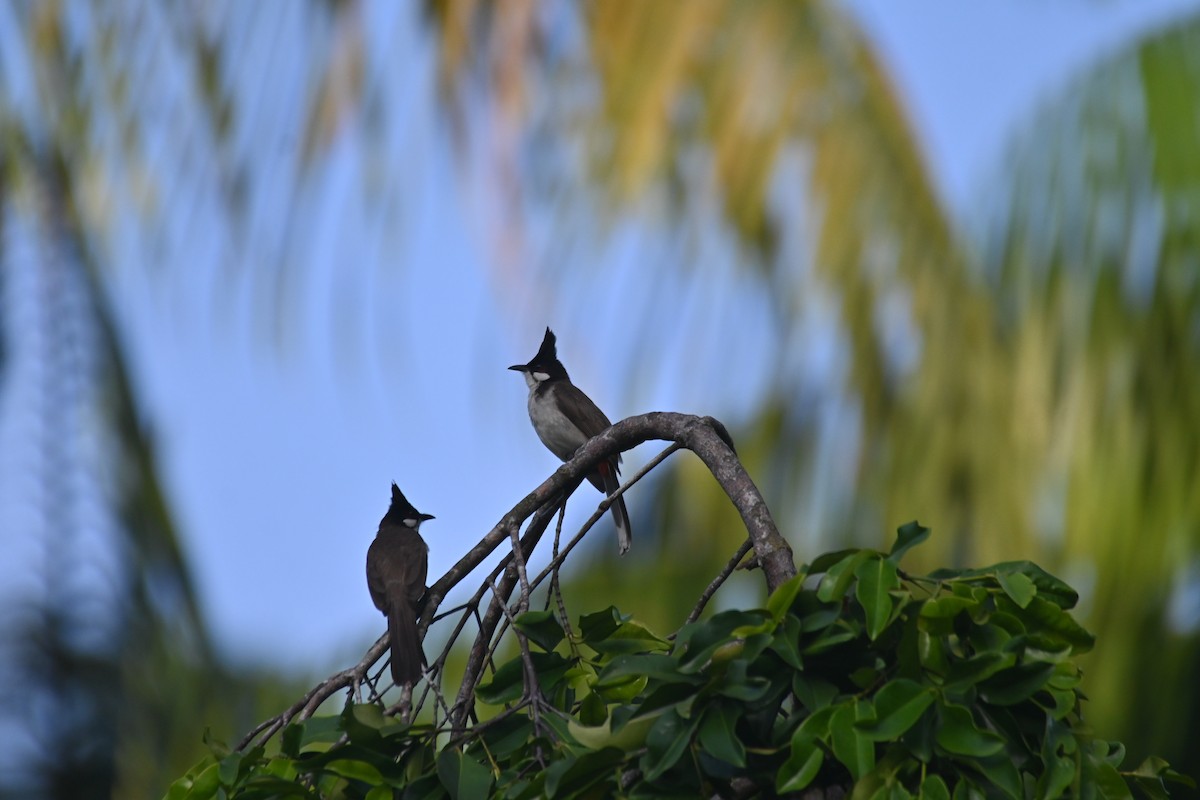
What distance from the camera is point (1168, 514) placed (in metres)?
6.80

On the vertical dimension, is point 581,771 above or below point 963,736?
above

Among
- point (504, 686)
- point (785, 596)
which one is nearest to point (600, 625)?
point (504, 686)

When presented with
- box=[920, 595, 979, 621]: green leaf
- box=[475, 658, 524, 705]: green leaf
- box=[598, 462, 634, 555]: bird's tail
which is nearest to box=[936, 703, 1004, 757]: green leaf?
box=[920, 595, 979, 621]: green leaf

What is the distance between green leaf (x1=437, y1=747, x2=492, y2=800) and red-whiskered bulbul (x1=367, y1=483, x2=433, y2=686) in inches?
24.9

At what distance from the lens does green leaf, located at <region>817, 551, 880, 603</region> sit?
191 centimetres

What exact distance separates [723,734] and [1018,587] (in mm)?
435

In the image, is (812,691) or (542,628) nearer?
(812,691)

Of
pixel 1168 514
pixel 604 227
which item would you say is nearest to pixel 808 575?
pixel 604 227

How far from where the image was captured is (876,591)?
1866 mm

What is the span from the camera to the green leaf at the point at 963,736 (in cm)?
179

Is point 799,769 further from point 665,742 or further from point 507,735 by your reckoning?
point 507,735

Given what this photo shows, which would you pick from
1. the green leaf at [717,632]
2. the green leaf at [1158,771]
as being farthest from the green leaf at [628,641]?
the green leaf at [1158,771]

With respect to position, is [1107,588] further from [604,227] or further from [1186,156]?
[604,227]

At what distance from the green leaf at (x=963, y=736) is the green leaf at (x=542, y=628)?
661 millimetres
